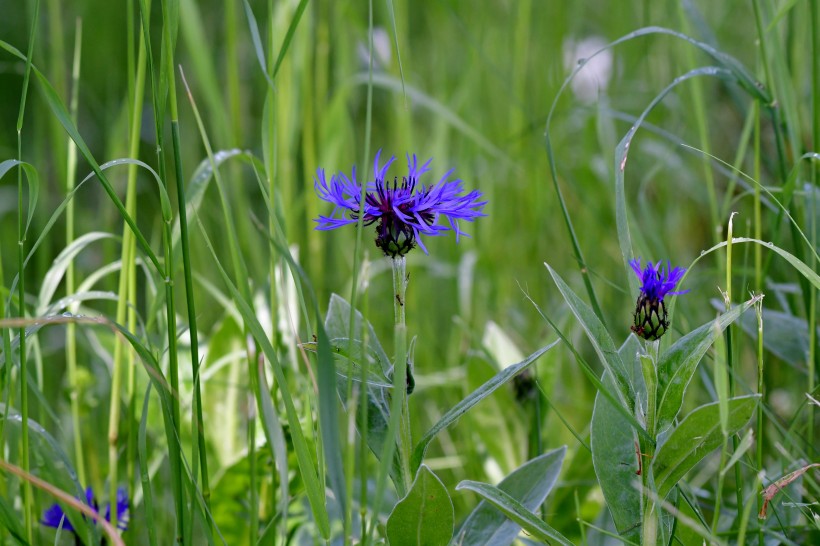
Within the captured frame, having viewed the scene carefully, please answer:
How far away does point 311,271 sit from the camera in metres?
1.67

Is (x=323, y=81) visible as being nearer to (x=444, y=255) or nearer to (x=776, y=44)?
(x=444, y=255)

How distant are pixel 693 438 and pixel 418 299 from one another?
1.23 meters

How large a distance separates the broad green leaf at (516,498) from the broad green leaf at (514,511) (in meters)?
0.08

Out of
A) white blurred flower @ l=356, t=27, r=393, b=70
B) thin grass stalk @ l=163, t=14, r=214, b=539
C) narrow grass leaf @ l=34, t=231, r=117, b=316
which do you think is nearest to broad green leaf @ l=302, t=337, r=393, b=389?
thin grass stalk @ l=163, t=14, r=214, b=539

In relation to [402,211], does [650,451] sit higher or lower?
lower

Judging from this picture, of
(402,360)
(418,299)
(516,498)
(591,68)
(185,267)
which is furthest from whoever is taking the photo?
(591,68)

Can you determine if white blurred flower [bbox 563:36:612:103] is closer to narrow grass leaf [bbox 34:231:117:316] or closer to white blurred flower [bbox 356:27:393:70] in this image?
white blurred flower [bbox 356:27:393:70]

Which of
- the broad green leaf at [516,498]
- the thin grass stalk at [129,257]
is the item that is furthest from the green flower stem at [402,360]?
the thin grass stalk at [129,257]

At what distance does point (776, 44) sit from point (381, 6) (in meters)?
1.38

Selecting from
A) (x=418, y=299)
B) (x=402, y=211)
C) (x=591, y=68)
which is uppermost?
(x=591, y=68)

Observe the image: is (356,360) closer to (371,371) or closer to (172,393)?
(371,371)

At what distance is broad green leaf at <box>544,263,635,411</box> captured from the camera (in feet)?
2.43

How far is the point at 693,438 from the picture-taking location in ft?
2.41

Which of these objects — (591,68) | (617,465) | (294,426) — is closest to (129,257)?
(294,426)
